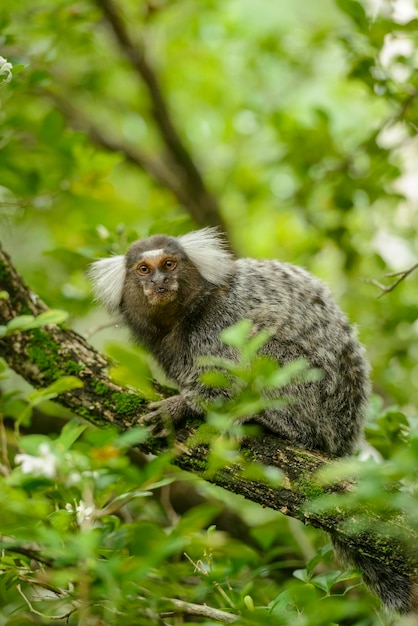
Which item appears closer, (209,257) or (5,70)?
(5,70)

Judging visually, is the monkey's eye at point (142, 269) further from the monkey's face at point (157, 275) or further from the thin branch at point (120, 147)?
the thin branch at point (120, 147)

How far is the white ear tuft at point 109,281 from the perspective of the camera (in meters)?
3.83

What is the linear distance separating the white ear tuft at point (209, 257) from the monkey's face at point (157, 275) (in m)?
0.15

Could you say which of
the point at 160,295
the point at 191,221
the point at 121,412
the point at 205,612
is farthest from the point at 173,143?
the point at 205,612

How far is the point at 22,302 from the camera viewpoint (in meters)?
3.29

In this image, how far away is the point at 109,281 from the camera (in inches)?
153

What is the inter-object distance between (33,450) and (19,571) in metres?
0.60

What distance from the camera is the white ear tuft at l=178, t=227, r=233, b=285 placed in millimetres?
3699

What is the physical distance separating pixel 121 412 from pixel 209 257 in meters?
0.97

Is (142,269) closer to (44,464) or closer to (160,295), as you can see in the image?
(160,295)

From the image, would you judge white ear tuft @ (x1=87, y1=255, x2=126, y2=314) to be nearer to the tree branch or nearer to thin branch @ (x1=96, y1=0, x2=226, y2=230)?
the tree branch

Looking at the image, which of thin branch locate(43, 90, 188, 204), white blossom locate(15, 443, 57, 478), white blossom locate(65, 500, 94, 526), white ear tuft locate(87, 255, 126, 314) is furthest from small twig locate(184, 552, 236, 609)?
thin branch locate(43, 90, 188, 204)

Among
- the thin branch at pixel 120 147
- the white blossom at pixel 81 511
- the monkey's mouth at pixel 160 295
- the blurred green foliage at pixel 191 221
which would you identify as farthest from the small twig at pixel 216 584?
the thin branch at pixel 120 147

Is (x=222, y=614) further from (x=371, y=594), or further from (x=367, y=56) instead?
(x=367, y=56)
